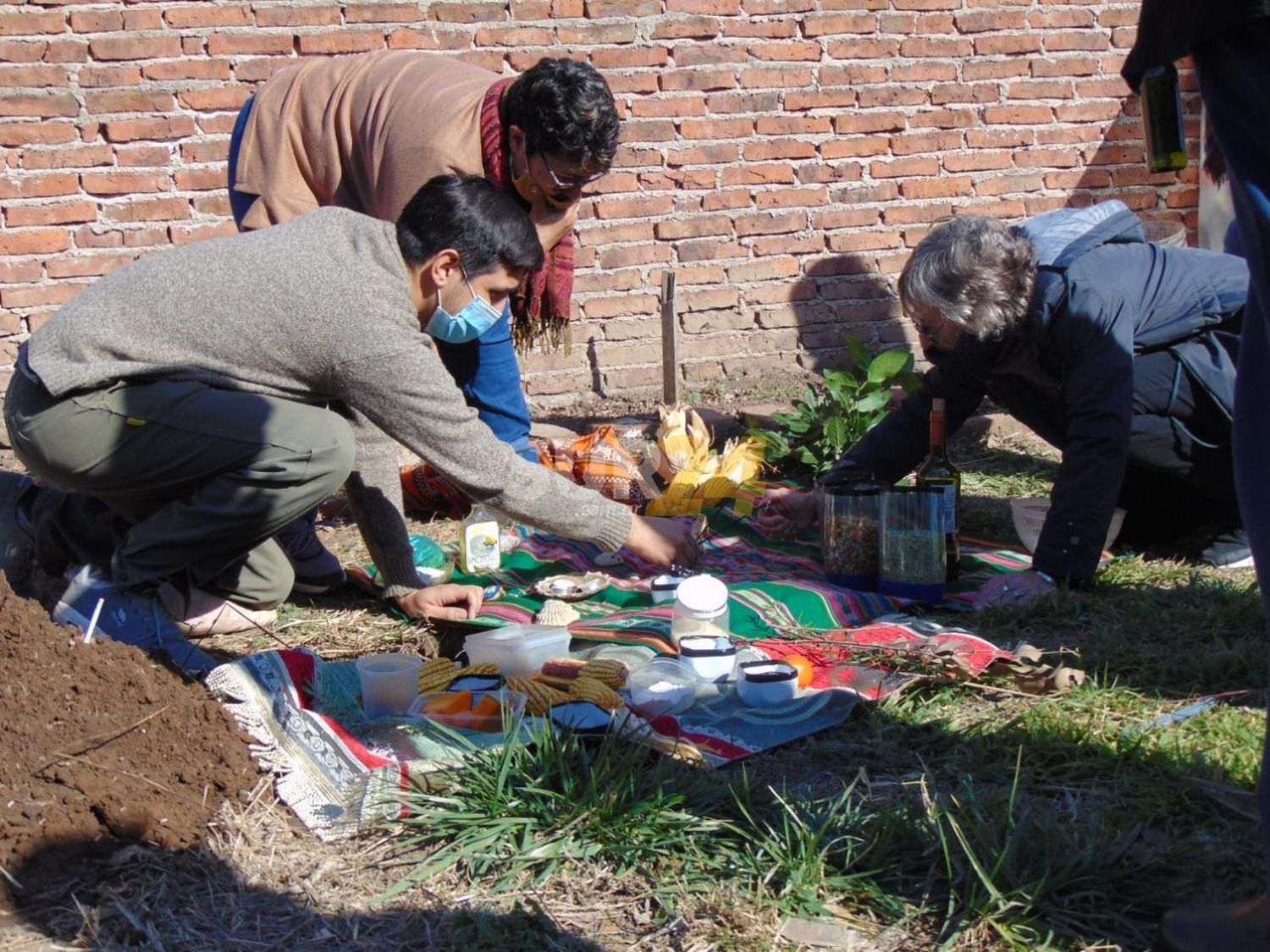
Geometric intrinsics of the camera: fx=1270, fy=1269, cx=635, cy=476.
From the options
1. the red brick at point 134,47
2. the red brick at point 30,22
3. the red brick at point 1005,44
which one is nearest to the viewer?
the red brick at point 30,22

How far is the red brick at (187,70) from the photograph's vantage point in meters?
5.41

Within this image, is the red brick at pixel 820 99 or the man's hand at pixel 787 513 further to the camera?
the red brick at pixel 820 99

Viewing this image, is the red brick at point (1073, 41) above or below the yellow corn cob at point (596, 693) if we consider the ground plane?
above

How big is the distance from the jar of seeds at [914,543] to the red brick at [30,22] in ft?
13.2

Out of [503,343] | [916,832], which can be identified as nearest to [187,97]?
[503,343]

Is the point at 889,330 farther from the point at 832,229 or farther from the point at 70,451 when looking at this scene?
the point at 70,451

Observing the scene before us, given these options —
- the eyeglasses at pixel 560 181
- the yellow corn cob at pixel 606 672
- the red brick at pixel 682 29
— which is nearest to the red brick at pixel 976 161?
the red brick at pixel 682 29

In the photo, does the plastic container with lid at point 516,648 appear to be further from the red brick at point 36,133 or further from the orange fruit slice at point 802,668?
the red brick at point 36,133

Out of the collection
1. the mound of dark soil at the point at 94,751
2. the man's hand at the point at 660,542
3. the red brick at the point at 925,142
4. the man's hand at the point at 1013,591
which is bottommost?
the man's hand at the point at 1013,591

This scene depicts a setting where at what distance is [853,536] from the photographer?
12.5 feet

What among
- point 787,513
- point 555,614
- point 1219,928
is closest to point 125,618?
point 555,614

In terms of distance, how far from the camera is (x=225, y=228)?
5.55 metres

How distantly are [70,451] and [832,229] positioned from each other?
4.22m

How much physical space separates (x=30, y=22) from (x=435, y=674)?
386 cm
